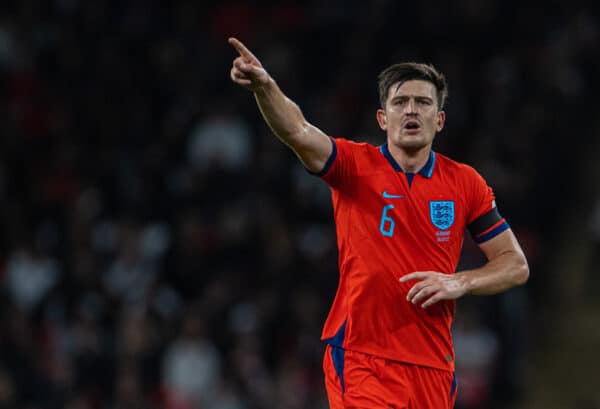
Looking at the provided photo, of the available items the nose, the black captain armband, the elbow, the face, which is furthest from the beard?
the elbow

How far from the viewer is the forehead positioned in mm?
4941

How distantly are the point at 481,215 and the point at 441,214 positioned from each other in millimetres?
275

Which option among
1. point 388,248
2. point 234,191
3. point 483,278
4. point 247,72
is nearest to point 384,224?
point 388,248

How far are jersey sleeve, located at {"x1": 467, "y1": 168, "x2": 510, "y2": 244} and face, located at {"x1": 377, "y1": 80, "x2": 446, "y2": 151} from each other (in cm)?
36

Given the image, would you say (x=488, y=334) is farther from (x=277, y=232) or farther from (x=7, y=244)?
(x=7, y=244)

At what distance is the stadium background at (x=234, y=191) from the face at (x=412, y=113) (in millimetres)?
4865

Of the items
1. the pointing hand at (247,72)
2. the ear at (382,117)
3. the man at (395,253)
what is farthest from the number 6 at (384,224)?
the pointing hand at (247,72)

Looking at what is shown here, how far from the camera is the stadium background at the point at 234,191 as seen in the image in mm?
9742

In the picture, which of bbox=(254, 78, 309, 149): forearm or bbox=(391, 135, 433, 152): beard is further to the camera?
bbox=(391, 135, 433, 152): beard

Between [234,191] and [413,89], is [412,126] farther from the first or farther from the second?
[234,191]

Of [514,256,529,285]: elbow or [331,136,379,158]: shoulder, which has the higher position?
[331,136,379,158]: shoulder

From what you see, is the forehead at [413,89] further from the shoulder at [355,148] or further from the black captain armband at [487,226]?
the black captain armband at [487,226]

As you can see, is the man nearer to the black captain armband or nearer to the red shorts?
the red shorts

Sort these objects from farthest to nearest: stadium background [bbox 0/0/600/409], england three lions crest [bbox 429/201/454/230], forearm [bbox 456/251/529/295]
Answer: stadium background [bbox 0/0/600/409], england three lions crest [bbox 429/201/454/230], forearm [bbox 456/251/529/295]
